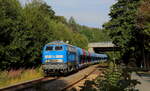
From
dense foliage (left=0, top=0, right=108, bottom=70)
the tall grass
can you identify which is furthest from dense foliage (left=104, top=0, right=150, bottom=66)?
the tall grass

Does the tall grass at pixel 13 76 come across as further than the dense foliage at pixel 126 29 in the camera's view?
No

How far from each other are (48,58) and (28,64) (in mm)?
4375

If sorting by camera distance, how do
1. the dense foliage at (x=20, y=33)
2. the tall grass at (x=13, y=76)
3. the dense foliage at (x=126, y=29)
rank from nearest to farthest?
the tall grass at (x=13, y=76) → the dense foliage at (x=20, y=33) → the dense foliage at (x=126, y=29)

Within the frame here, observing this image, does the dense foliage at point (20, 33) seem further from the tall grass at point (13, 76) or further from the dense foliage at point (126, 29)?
the dense foliage at point (126, 29)

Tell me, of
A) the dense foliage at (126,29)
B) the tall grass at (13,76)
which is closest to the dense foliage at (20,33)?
the tall grass at (13,76)

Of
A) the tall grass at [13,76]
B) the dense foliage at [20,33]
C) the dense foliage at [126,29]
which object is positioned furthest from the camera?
the dense foliage at [126,29]

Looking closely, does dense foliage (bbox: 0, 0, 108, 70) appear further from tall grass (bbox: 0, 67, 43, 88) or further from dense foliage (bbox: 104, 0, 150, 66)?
dense foliage (bbox: 104, 0, 150, 66)

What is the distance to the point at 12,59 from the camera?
19.4m

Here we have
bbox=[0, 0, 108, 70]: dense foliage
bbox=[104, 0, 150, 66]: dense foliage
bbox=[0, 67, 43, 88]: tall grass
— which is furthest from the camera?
bbox=[104, 0, 150, 66]: dense foliage

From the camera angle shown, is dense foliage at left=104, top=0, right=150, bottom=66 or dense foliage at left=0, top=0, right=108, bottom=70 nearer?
dense foliage at left=0, top=0, right=108, bottom=70

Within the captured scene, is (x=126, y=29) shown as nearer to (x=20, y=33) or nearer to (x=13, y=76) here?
(x=20, y=33)

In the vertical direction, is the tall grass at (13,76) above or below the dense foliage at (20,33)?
below

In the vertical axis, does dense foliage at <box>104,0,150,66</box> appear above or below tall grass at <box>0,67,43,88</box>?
above

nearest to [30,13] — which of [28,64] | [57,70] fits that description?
[28,64]
